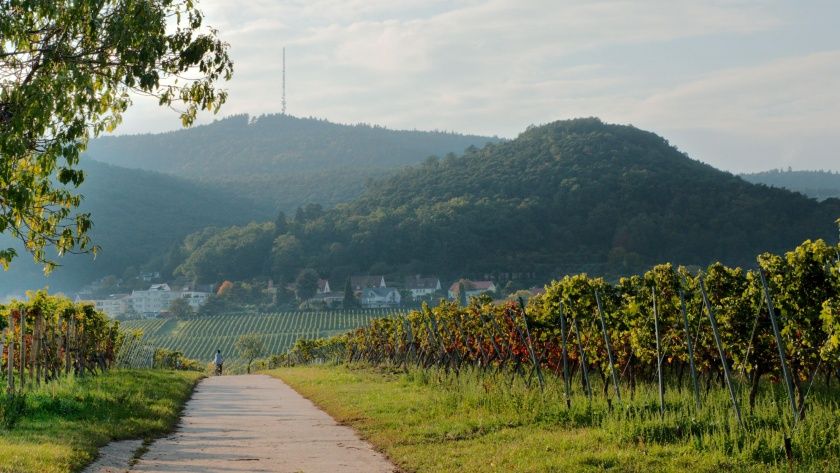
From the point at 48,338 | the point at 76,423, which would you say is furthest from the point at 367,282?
the point at 76,423

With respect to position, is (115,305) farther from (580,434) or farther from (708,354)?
(580,434)

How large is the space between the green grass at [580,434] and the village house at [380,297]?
390ft

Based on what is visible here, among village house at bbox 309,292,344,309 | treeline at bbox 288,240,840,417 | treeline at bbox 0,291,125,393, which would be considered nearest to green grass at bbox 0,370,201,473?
treeline at bbox 0,291,125,393

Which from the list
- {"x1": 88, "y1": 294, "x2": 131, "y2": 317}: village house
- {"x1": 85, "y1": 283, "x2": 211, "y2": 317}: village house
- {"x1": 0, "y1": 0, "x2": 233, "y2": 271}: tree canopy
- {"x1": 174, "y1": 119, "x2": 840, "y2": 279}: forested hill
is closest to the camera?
{"x1": 0, "y1": 0, "x2": 233, "y2": 271}: tree canopy

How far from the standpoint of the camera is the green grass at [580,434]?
1030 centimetres

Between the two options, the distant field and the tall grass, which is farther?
the distant field

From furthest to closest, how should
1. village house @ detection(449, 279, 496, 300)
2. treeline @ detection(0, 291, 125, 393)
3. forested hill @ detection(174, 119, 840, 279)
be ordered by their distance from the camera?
village house @ detection(449, 279, 496, 300) → forested hill @ detection(174, 119, 840, 279) → treeline @ detection(0, 291, 125, 393)

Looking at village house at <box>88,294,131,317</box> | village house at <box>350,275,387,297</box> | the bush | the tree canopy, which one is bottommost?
village house at <box>88,294,131,317</box>

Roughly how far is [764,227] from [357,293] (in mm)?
61778

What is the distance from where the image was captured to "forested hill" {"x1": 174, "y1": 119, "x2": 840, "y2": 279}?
110 meters

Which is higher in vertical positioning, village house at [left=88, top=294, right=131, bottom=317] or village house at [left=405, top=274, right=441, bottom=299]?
village house at [left=405, top=274, right=441, bottom=299]

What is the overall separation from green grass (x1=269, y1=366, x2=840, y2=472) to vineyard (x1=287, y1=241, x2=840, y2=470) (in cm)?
4

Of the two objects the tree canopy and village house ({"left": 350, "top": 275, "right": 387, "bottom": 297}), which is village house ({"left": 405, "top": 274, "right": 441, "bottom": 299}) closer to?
village house ({"left": 350, "top": 275, "right": 387, "bottom": 297})

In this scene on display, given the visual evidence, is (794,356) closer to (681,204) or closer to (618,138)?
(681,204)
